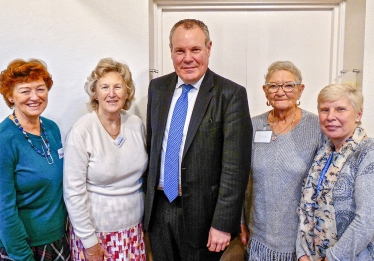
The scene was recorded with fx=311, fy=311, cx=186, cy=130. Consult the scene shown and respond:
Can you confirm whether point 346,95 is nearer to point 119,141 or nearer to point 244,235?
point 244,235

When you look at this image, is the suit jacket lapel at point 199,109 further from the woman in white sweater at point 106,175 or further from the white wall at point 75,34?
the white wall at point 75,34

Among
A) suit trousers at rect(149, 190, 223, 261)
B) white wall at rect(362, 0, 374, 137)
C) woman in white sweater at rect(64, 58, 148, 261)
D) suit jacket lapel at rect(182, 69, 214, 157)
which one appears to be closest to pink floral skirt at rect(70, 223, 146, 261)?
woman in white sweater at rect(64, 58, 148, 261)

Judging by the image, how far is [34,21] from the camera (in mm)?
2131

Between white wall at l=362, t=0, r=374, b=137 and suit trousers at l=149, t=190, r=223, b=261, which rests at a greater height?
white wall at l=362, t=0, r=374, b=137

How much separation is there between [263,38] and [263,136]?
3.23 feet

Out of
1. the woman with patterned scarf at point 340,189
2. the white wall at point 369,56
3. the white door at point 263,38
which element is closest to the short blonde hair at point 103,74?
the white door at point 263,38

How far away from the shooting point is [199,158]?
1.55 m

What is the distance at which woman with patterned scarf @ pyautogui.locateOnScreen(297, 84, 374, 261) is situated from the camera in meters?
1.31

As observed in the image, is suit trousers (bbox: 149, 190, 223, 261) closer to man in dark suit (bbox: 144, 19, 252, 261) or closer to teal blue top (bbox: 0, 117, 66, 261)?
man in dark suit (bbox: 144, 19, 252, 261)

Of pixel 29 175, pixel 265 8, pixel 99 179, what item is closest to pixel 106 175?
pixel 99 179

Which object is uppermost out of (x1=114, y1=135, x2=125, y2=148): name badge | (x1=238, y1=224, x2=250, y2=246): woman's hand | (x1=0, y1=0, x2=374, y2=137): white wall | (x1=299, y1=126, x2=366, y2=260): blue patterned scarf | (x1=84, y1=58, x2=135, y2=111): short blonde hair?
(x1=0, y1=0, x2=374, y2=137): white wall

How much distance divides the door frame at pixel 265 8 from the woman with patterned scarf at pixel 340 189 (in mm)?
1101

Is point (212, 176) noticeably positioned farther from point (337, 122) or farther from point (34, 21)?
point (34, 21)

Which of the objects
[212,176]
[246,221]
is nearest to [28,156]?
[212,176]
